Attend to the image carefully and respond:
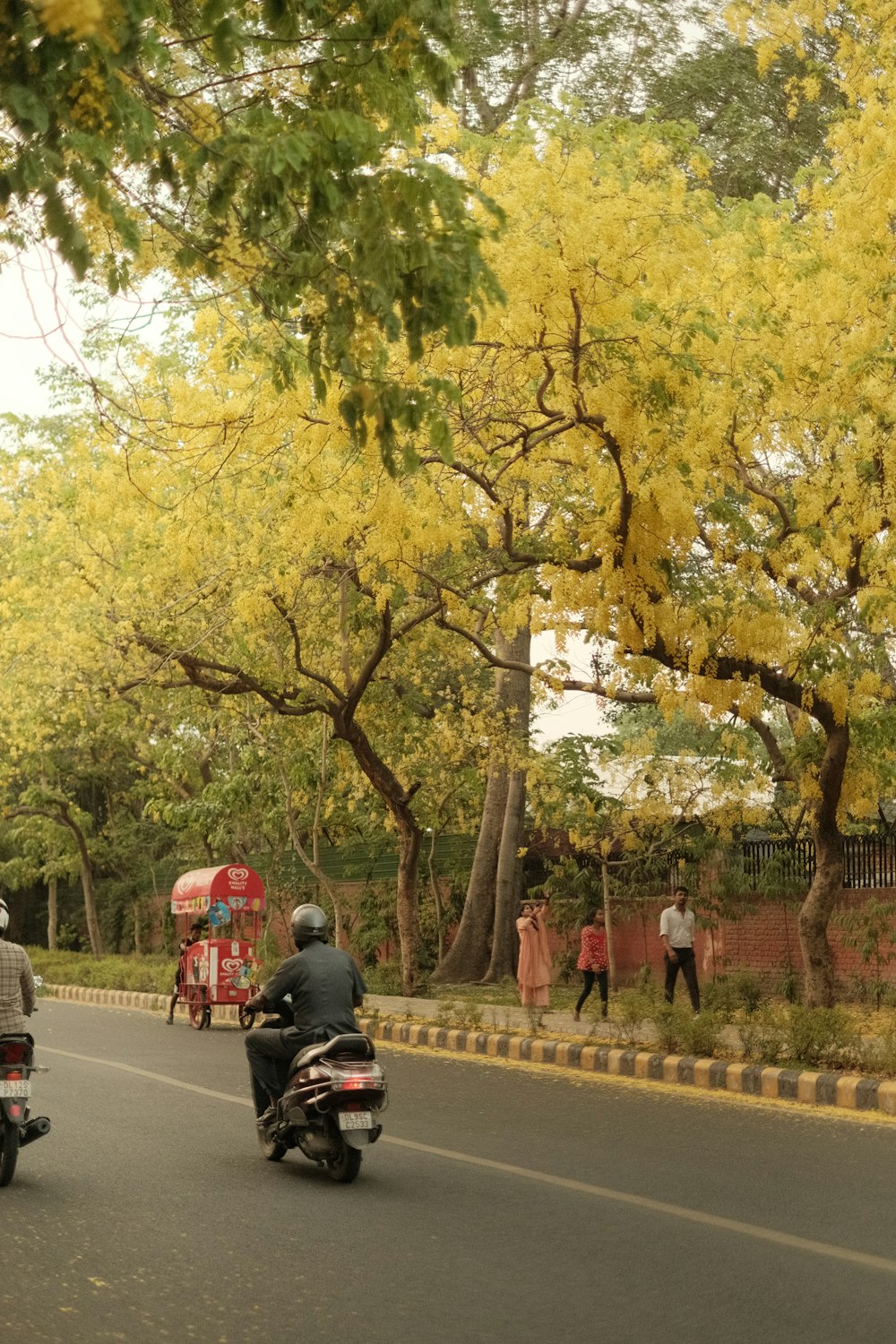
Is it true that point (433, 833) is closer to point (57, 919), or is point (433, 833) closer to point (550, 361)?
point (550, 361)

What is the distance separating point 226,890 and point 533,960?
5145mm

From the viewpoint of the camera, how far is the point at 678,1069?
13891 millimetres

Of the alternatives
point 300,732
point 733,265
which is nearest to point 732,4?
point 733,265

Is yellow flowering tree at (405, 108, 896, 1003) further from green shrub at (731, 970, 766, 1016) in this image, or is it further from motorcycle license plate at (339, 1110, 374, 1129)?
motorcycle license plate at (339, 1110, 374, 1129)

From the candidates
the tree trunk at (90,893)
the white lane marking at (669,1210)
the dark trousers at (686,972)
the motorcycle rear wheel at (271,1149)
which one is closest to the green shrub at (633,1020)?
the dark trousers at (686,972)

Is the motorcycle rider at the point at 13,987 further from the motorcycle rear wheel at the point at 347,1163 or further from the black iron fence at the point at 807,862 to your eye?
the black iron fence at the point at 807,862

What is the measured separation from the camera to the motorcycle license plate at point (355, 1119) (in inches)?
341

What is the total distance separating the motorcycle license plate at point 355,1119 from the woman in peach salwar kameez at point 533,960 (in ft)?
34.7

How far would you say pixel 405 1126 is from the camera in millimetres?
11211

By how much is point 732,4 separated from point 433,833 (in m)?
15.5

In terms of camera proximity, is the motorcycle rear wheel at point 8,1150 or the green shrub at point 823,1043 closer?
the motorcycle rear wheel at point 8,1150

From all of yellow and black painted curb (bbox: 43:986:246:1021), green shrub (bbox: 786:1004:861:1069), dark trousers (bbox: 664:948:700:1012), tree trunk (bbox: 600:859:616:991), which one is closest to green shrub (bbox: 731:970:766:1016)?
dark trousers (bbox: 664:948:700:1012)

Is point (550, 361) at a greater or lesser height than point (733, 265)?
lesser

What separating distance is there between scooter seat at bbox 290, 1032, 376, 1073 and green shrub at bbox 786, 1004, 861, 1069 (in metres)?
5.43
